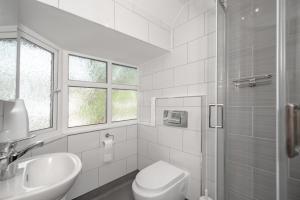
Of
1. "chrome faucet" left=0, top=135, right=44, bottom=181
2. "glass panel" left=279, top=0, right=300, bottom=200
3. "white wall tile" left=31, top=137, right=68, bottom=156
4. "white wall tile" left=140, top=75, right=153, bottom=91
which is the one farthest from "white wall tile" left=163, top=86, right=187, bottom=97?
"chrome faucet" left=0, top=135, right=44, bottom=181

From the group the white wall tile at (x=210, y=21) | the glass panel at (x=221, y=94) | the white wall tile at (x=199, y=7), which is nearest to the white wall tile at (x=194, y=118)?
the glass panel at (x=221, y=94)

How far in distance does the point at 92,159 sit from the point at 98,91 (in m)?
0.91

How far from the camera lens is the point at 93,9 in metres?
1.10

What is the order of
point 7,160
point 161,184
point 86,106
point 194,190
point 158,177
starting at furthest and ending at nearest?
point 86,106 → point 194,190 → point 158,177 → point 161,184 → point 7,160

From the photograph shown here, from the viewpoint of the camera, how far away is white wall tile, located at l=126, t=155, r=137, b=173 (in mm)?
2047

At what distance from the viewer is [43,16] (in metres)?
1.02

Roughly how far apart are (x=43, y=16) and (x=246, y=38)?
1.63 m

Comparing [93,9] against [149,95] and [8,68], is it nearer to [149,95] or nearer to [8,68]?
[8,68]

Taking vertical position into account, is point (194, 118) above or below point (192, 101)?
below

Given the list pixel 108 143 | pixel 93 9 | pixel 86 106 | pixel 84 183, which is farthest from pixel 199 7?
pixel 84 183

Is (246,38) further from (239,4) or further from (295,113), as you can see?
(295,113)

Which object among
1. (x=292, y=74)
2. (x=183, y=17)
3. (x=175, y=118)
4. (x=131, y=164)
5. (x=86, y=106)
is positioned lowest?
(x=131, y=164)

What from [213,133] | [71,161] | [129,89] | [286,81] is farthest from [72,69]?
[286,81]

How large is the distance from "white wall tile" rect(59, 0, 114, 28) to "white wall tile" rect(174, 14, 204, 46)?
0.84 metres
